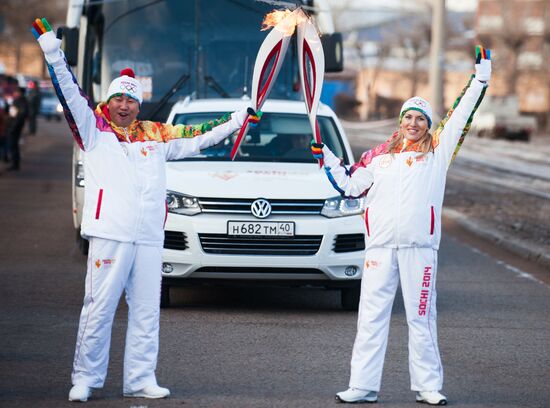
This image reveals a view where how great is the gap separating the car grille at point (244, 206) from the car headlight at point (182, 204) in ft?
0.18

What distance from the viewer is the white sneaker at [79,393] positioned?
703 centimetres

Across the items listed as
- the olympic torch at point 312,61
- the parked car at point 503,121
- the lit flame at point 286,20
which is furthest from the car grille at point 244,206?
the parked car at point 503,121

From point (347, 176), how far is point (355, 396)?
1185 millimetres

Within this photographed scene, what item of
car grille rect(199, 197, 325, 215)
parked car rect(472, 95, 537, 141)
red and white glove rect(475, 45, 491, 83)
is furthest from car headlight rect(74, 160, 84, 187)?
parked car rect(472, 95, 537, 141)

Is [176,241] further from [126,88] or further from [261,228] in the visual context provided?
[126,88]

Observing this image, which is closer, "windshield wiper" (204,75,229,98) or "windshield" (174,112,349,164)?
"windshield" (174,112,349,164)

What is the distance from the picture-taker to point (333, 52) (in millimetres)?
14188

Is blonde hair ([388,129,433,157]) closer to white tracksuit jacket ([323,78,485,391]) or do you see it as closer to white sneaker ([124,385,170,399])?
white tracksuit jacket ([323,78,485,391])

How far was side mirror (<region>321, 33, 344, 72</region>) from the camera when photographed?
14133mm

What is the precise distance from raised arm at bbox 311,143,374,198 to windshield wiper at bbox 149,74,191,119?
756 centimetres

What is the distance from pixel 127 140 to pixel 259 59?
1.04m

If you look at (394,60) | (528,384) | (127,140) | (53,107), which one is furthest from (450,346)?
(394,60)

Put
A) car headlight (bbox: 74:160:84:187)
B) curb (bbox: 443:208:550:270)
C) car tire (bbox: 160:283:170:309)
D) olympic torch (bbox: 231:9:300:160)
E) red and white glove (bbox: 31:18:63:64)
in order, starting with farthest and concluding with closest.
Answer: curb (bbox: 443:208:550:270)
car headlight (bbox: 74:160:84:187)
car tire (bbox: 160:283:170:309)
olympic torch (bbox: 231:9:300:160)
red and white glove (bbox: 31:18:63:64)

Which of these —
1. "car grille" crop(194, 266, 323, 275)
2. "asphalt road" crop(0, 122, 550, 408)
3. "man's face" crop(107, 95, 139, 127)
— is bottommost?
"asphalt road" crop(0, 122, 550, 408)
